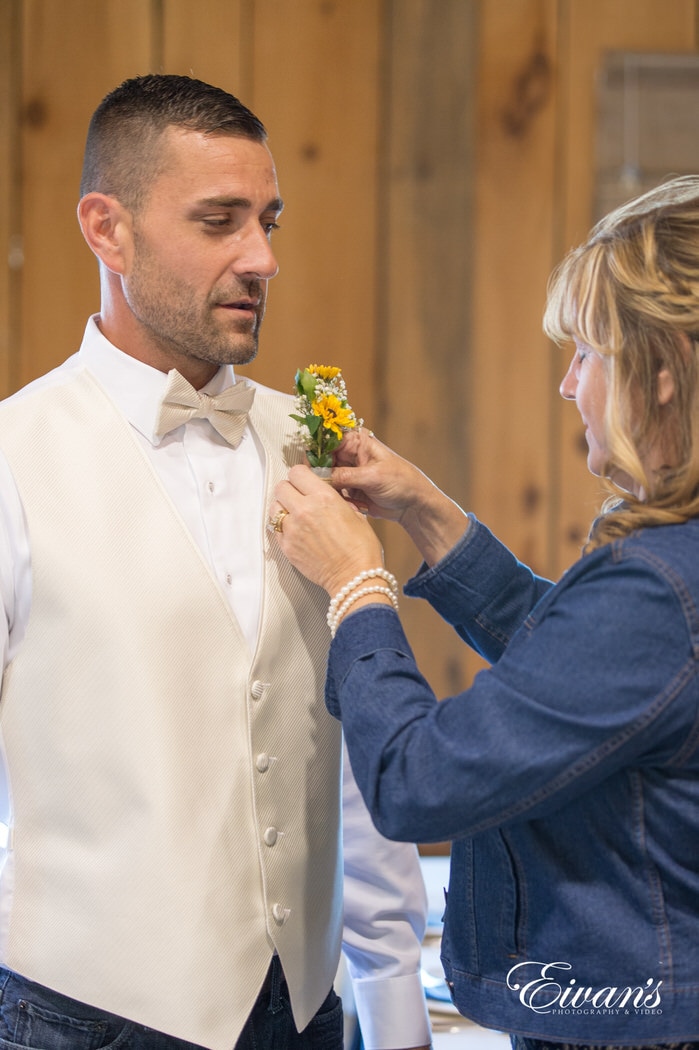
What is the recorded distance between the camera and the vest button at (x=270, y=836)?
1.35 meters

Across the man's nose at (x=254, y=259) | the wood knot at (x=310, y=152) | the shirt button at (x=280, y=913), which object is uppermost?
the wood knot at (x=310, y=152)

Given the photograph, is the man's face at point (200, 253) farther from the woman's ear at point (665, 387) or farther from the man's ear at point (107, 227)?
the woman's ear at point (665, 387)

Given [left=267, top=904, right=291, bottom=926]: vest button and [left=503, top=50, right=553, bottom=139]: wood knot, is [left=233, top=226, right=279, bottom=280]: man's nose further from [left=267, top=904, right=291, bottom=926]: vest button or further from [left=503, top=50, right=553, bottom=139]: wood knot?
[left=503, top=50, right=553, bottom=139]: wood knot

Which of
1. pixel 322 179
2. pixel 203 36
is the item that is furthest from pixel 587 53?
pixel 203 36

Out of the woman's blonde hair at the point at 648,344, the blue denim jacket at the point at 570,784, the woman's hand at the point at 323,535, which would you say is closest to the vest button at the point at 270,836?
the blue denim jacket at the point at 570,784

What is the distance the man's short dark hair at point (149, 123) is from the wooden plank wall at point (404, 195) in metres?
1.05

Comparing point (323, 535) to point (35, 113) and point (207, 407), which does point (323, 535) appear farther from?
point (35, 113)

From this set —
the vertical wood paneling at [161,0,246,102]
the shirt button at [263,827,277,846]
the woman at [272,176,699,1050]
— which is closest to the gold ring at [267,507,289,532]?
the woman at [272,176,699,1050]

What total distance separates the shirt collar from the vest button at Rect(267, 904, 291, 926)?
0.59m

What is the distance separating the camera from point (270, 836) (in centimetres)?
135

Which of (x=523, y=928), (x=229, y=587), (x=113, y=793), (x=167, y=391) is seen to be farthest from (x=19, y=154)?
(x=523, y=928)

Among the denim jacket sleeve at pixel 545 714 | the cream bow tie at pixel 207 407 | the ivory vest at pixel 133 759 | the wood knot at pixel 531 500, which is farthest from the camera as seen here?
the wood knot at pixel 531 500

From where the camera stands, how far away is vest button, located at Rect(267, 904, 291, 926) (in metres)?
1.35

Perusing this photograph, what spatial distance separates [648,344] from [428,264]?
4.66ft
